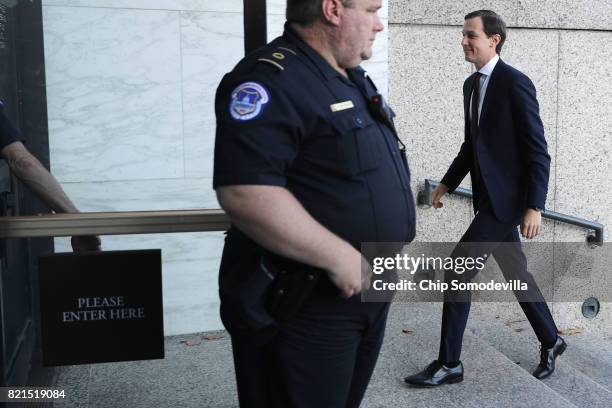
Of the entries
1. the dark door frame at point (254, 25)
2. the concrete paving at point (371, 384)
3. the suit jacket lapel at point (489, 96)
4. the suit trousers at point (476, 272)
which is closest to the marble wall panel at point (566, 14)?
the suit jacket lapel at point (489, 96)

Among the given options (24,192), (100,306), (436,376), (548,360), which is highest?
(24,192)

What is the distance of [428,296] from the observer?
18.1 feet

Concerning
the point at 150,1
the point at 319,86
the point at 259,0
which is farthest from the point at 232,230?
the point at 150,1

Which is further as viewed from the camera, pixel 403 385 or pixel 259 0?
pixel 403 385

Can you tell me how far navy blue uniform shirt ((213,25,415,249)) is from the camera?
1.75m

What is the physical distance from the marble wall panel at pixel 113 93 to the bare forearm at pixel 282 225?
66.2 inches

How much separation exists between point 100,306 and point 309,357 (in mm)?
956

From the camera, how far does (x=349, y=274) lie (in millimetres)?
1813

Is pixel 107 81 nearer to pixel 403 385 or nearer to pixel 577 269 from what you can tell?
pixel 403 385

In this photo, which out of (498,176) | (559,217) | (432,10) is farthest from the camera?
(559,217)

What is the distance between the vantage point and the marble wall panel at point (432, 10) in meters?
5.38

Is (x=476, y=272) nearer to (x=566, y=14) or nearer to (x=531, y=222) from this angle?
(x=531, y=222)

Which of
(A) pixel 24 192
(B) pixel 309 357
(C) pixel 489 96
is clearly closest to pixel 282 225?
(B) pixel 309 357

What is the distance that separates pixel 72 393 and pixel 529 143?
2.56 m
